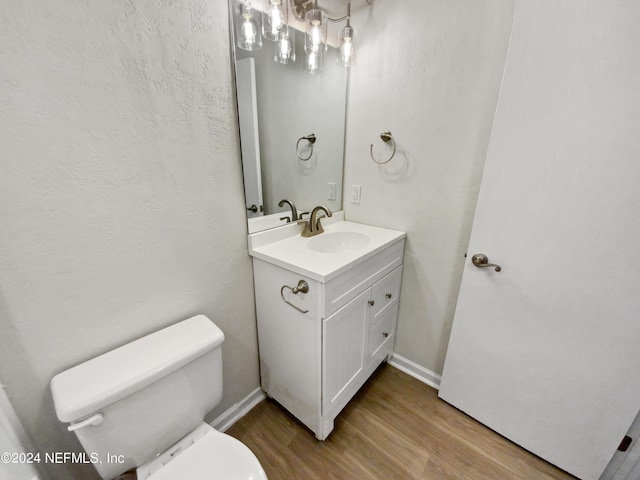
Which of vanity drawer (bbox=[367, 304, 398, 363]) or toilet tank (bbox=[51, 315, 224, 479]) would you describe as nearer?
toilet tank (bbox=[51, 315, 224, 479])

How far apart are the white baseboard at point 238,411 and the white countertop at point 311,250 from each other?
840mm

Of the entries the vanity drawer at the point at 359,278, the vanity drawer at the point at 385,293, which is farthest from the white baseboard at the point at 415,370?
the vanity drawer at the point at 359,278

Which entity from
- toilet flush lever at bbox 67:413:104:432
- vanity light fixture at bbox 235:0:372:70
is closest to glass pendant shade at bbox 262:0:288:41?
vanity light fixture at bbox 235:0:372:70

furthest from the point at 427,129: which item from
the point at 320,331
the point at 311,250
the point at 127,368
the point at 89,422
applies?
the point at 89,422

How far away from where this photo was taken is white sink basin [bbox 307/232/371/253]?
1442 mm

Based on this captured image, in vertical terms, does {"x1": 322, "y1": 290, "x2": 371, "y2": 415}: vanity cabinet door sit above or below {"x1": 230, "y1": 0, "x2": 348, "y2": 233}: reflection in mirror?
below

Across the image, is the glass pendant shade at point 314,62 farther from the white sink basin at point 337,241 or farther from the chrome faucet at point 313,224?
the white sink basin at point 337,241

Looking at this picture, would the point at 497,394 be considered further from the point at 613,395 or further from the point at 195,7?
the point at 195,7

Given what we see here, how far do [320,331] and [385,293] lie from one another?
1.83 feet

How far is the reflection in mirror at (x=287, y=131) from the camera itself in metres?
1.16

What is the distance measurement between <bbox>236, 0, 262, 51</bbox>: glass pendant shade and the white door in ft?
3.25

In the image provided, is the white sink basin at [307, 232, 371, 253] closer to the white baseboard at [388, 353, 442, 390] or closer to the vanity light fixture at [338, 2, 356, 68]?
the white baseboard at [388, 353, 442, 390]

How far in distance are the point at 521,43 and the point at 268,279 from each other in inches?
53.0

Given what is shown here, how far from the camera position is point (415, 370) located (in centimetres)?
168
